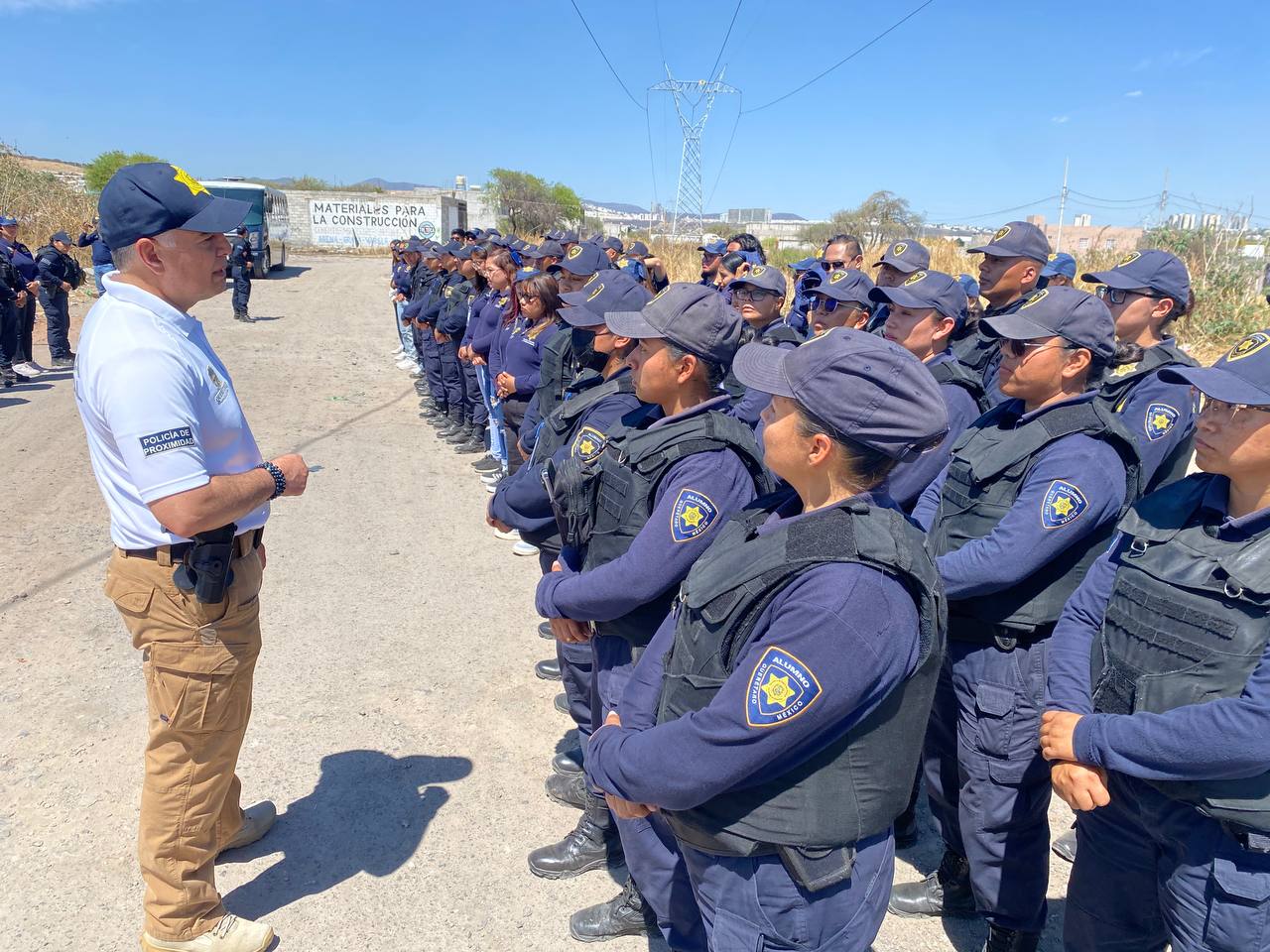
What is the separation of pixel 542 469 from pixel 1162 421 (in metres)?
2.46

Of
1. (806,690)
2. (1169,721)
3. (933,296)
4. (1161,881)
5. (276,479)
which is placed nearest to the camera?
(806,690)

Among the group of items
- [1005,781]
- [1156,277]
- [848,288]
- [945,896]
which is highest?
[1156,277]

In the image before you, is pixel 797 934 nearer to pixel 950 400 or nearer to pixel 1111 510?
pixel 1111 510

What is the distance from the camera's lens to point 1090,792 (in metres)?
1.91

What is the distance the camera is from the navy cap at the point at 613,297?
308 centimetres

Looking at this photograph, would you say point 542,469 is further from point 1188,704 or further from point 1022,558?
point 1188,704

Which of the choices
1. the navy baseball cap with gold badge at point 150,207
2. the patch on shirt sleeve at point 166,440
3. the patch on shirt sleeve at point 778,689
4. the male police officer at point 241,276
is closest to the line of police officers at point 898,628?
the patch on shirt sleeve at point 778,689

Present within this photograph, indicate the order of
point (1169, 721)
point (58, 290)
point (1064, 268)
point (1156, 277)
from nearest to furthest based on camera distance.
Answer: point (1169, 721) < point (1156, 277) < point (1064, 268) < point (58, 290)

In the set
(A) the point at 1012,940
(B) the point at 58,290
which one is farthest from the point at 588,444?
(B) the point at 58,290

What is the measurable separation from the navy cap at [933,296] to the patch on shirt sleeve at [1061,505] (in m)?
1.46

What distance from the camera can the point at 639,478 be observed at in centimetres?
227

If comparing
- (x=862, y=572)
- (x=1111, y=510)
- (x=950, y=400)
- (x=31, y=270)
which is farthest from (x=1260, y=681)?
(x=31, y=270)

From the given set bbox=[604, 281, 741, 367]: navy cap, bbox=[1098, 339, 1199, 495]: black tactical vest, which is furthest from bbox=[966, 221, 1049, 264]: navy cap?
bbox=[604, 281, 741, 367]: navy cap

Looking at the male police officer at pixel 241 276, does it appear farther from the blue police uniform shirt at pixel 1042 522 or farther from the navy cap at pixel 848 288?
the blue police uniform shirt at pixel 1042 522
